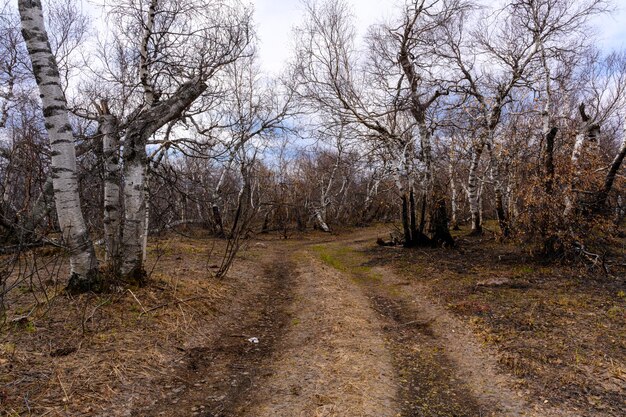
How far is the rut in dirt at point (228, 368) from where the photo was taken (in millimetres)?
3887

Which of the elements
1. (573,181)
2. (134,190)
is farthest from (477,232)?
(134,190)

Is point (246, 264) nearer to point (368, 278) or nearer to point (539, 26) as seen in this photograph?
point (368, 278)

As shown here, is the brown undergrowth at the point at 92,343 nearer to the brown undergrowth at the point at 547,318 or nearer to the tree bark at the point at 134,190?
the tree bark at the point at 134,190

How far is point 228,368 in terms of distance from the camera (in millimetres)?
4840

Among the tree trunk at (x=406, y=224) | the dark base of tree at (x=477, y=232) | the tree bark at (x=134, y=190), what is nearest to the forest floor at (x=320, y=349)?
the tree bark at (x=134, y=190)

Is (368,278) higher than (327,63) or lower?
lower

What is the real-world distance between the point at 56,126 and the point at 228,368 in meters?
4.16

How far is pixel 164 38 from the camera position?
8.85 meters

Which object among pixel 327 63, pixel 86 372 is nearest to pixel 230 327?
pixel 86 372

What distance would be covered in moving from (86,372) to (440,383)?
3919 millimetres

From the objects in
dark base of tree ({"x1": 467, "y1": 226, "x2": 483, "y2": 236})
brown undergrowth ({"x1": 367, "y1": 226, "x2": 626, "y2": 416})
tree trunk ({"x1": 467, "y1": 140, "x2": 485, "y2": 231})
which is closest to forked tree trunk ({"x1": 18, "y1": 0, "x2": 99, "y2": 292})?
brown undergrowth ({"x1": 367, "y1": 226, "x2": 626, "y2": 416})

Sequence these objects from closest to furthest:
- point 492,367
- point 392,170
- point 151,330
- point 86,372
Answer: point 86,372, point 492,367, point 151,330, point 392,170

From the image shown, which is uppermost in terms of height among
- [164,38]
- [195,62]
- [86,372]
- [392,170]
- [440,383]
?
[164,38]

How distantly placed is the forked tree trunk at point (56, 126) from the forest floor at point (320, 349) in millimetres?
782
